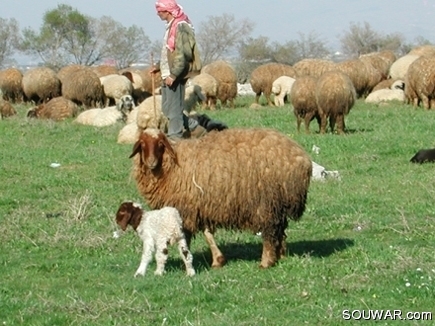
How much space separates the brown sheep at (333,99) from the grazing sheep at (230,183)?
11.7 m

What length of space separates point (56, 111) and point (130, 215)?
61.4ft

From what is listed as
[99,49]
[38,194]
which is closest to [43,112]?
[38,194]

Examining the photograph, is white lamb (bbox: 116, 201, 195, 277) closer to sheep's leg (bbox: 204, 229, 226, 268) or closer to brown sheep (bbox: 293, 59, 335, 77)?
sheep's leg (bbox: 204, 229, 226, 268)

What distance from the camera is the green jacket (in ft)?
36.4

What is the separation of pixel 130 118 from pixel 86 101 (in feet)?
29.5

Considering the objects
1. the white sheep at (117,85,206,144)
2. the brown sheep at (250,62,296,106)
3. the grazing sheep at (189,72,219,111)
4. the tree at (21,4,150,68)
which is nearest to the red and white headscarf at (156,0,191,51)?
the white sheep at (117,85,206,144)

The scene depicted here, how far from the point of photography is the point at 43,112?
26.9 m

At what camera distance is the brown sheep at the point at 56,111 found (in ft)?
87.0

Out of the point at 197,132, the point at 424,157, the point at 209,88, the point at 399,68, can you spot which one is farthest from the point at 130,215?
the point at 399,68

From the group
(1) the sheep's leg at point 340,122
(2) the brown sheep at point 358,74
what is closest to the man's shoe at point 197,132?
(1) the sheep's leg at point 340,122

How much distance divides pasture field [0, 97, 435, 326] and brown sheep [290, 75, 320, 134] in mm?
3976

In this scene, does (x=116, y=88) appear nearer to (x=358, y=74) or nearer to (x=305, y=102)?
(x=358, y=74)

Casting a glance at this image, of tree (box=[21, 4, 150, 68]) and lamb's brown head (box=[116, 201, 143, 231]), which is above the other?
lamb's brown head (box=[116, 201, 143, 231])

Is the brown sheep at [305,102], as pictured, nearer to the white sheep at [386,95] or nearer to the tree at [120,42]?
the white sheep at [386,95]
